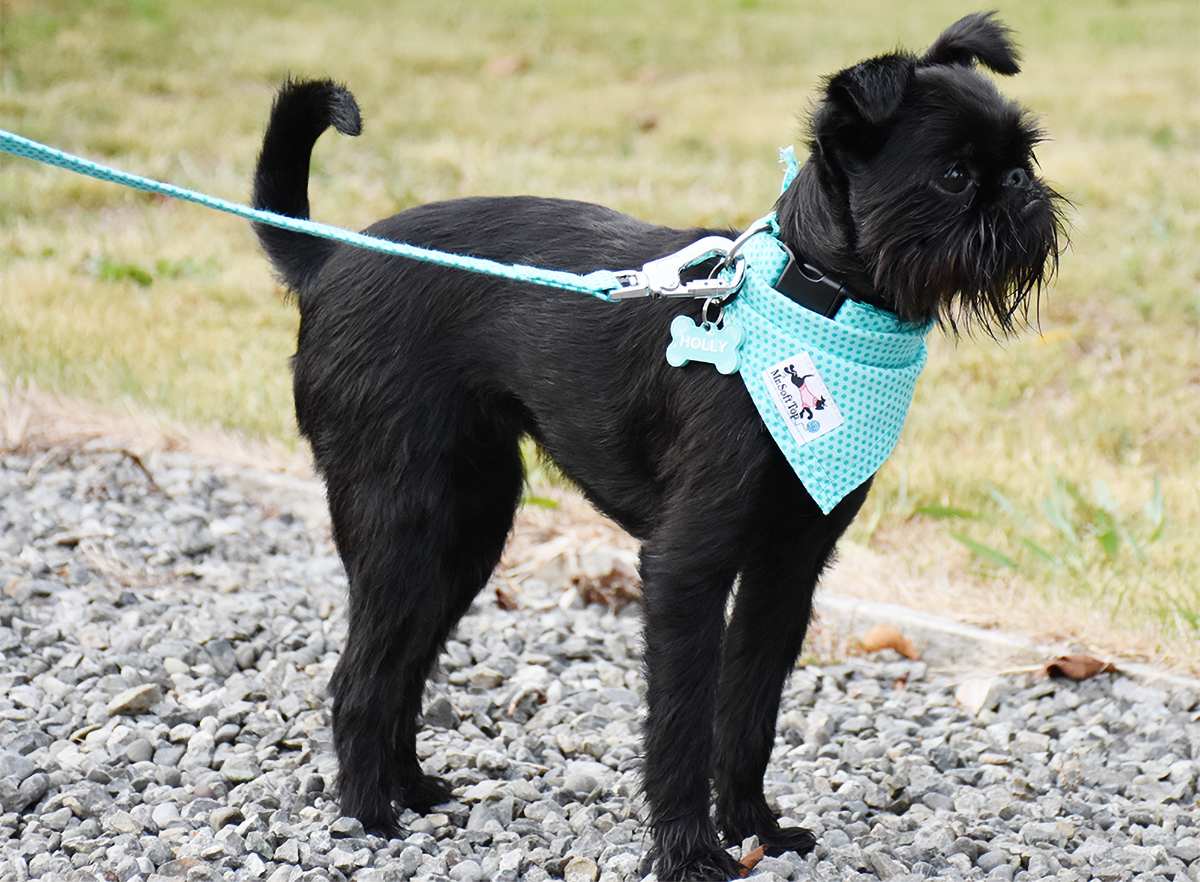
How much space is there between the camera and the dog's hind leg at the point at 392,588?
2.97 m

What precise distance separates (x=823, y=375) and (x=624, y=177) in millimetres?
6658

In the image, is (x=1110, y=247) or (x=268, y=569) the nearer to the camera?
(x=268, y=569)

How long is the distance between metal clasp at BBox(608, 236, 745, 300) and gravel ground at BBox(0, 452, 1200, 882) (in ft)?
3.74

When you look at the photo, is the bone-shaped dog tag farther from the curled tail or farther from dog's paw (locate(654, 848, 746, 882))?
dog's paw (locate(654, 848, 746, 882))

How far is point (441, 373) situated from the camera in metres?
2.95

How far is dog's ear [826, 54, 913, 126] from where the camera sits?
2393 millimetres

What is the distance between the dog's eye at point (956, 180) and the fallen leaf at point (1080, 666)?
1.92 m

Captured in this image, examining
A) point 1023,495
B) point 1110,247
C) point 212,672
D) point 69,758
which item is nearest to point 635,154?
point 1110,247

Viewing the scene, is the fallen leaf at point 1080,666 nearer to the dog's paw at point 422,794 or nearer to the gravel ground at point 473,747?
the gravel ground at point 473,747

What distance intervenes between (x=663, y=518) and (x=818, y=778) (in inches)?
43.6

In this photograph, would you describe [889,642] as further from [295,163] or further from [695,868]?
[295,163]

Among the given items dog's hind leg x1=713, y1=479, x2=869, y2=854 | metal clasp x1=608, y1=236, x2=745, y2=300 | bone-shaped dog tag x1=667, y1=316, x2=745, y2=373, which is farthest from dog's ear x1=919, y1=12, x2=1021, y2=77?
dog's hind leg x1=713, y1=479, x2=869, y2=854

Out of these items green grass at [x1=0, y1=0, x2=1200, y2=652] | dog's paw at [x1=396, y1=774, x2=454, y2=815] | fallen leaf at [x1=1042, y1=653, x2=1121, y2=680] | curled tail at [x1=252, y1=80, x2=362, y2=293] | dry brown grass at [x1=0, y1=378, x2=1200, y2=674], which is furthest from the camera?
green grass at [x1=0, y1=0, x2=1200, y2=652]

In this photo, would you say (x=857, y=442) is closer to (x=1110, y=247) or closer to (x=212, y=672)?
(x=212, y=672)
